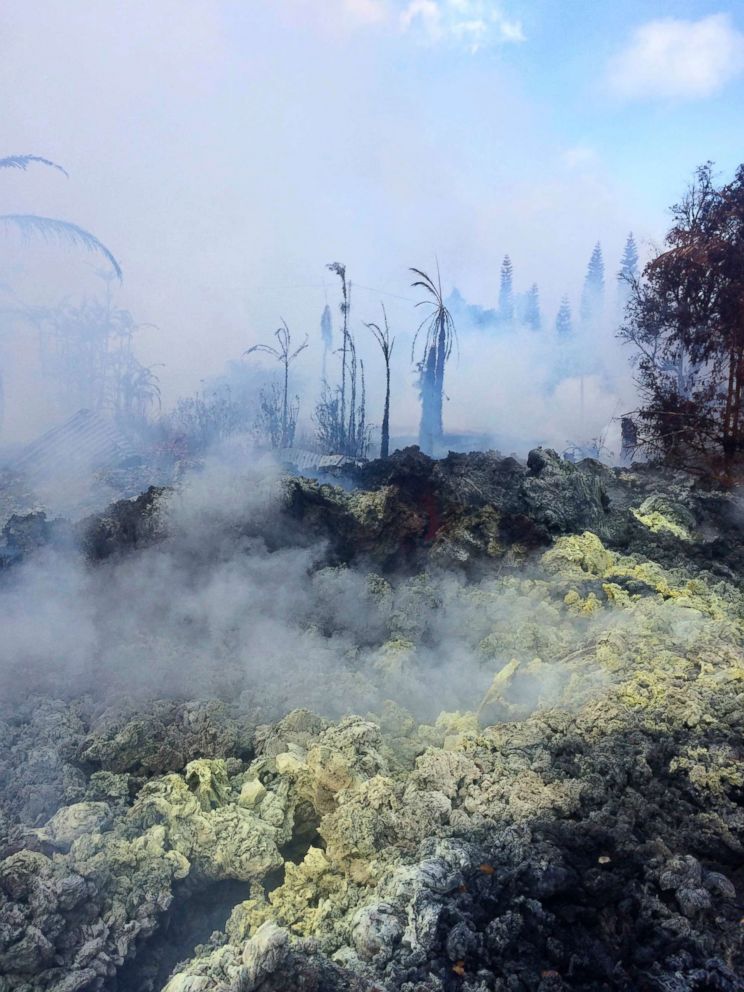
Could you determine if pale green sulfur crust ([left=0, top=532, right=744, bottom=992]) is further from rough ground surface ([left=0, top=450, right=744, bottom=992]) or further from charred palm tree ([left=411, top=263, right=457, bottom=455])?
charred palm tree ([left=411, top=263, right=457, bottom=455])

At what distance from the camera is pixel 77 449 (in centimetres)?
893

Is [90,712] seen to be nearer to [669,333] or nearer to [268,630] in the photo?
[268,630]

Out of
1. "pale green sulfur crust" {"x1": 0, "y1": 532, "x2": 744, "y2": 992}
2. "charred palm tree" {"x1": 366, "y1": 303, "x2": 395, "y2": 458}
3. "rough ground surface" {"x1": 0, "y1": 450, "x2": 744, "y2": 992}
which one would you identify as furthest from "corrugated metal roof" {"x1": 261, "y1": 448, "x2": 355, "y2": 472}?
"pale green sulfur crust" {"x1": 0, "y1": 532, "x2": 744, "y2": 992}

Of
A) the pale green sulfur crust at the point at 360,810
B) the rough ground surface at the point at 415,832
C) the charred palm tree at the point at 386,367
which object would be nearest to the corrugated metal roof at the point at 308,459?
the charred palm tree at the point at 386,367

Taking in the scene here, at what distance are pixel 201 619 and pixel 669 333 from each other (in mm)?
7523

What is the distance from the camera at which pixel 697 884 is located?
9.23ft

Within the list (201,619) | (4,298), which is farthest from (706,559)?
(4,298)

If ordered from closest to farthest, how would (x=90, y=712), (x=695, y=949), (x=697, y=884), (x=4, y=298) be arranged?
1. (x=695, y=949)
2. (x=697, y=884)
3. (x=90, y=712)
4. (x=4, y=298)

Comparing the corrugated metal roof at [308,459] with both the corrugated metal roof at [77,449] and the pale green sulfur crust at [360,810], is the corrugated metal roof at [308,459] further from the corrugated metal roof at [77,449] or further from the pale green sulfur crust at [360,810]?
the pale green sulfur crust at [360,810]

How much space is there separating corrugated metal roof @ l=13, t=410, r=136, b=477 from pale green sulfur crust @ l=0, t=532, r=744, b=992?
552 centimetres

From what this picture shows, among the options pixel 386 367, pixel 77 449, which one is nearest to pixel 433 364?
pixel 386 367

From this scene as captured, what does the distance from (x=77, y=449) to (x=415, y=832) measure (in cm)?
717

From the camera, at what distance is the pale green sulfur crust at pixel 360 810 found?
9.15 feet

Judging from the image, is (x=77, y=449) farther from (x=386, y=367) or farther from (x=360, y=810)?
(x=360, y=810)
